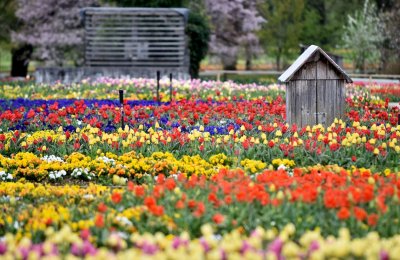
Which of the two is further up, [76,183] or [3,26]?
[3,26]

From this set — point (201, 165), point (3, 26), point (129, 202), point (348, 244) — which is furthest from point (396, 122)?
point (3, 26)

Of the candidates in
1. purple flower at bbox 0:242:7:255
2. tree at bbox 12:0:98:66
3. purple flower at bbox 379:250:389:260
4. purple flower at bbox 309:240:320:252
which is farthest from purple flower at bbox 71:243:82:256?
tree at bbox 12:0:98:66

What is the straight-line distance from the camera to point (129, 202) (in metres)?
7.38

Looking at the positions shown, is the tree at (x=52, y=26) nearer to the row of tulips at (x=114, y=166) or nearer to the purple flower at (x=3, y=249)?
the row of tulips at (x=114, y=166)

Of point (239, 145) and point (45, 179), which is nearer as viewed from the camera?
point (45, 179)

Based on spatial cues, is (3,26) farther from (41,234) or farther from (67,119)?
(41,234)

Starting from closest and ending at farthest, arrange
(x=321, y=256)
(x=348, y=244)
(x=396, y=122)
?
(x=321, y=256), (x=348, y=244), (x=396, y=122)

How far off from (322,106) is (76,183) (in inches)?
204

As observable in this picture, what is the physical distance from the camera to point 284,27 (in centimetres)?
4141

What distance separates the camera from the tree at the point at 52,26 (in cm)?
3500

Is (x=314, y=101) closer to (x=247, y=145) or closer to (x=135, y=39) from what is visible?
(x=247, y=145)

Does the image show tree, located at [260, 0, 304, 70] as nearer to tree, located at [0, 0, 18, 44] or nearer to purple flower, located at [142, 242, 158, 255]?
tree, located at [0, 0, 18, 44]

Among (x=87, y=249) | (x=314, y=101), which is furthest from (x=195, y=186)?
(x=314, y=101)

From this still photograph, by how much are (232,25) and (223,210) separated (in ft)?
119
